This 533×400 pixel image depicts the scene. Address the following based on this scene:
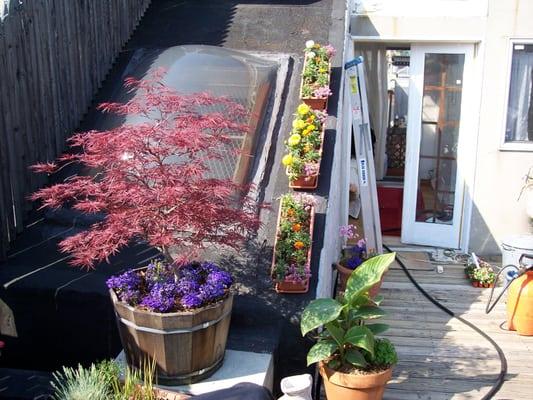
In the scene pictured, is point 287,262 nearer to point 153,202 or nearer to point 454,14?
point 153,202

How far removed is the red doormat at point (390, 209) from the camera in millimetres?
8047

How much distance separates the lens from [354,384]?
3.80 m

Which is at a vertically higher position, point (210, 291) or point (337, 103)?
point (337, 103)

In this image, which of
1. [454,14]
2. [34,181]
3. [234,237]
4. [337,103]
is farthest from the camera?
[454,14]

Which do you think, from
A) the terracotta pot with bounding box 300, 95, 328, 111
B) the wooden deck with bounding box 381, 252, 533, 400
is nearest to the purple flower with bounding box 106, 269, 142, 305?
the wooden deck with bounding box 381, 252, 533, 400

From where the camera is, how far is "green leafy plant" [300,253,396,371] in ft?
12.2

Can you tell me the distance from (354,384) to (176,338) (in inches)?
46.1

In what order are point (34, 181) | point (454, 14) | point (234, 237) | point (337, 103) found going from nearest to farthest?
point (234, 237) < point (34, 181) < point (337, 103) < point (454, 14)

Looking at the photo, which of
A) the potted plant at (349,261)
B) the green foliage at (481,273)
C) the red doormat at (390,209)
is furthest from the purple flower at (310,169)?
the red doormat at (390,209)

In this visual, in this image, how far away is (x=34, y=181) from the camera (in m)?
5.18

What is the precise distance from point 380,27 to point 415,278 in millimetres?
2873

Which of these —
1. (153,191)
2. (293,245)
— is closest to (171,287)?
(153,191)

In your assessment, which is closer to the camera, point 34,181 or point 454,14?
point 34,181

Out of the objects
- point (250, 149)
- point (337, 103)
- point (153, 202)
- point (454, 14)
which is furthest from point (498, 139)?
point (153, 202)
